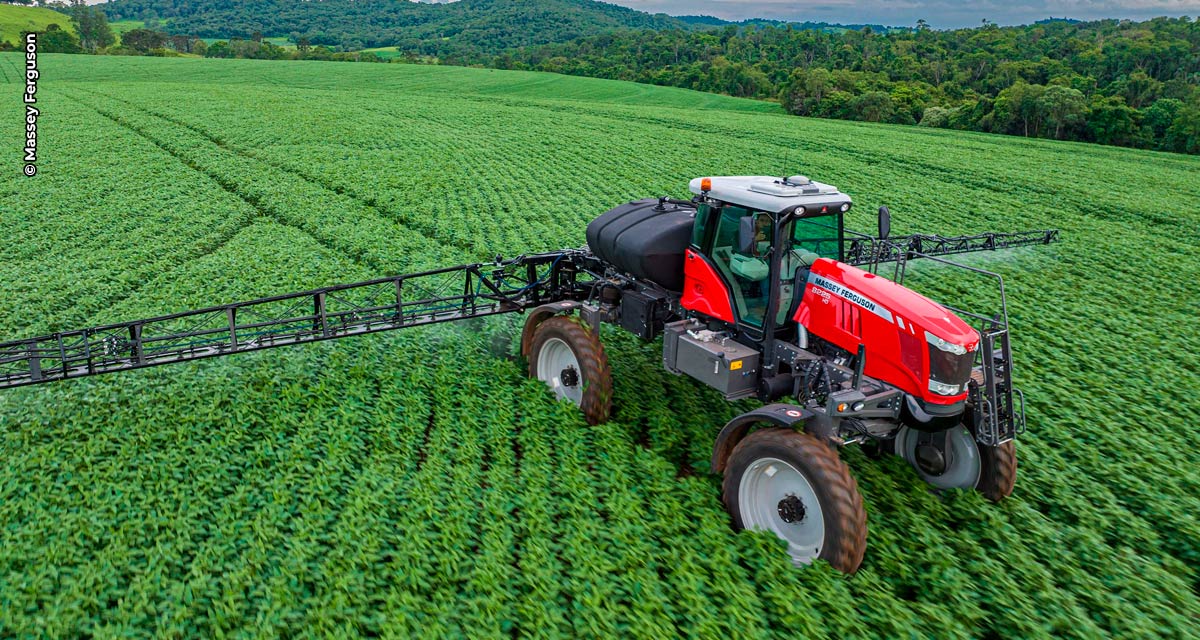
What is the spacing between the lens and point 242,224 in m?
18.0

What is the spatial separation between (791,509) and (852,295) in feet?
6.58

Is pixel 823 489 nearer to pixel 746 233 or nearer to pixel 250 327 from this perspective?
pixel 746 233

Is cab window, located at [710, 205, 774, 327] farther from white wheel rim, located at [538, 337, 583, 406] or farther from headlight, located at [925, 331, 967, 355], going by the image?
white wheel rim, located at [538, 337, 583, 406]

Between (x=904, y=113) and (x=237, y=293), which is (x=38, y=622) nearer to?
(x=237, y=293)

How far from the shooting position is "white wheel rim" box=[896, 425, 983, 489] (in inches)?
270

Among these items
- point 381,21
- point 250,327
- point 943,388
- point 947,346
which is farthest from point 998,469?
point 381,21

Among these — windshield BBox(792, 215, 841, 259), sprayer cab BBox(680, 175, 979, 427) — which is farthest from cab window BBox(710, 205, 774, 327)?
windshield BBox(792, 215, 841, 259)

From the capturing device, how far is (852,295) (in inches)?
259

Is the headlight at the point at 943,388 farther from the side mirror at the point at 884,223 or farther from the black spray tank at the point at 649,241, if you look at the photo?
the black spray tank at the point at 649,241

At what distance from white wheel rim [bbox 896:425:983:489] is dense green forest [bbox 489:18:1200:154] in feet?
156

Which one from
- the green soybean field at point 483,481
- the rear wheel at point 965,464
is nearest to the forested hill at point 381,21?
the green soybean field at point 483,481

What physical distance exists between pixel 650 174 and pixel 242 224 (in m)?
14.0

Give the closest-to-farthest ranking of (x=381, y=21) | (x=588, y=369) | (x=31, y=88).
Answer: (x=588, y=369), (x=31, y=88), (x=381, y=21)

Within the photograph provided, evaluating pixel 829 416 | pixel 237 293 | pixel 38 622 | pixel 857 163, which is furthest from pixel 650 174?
pixel 38 622
